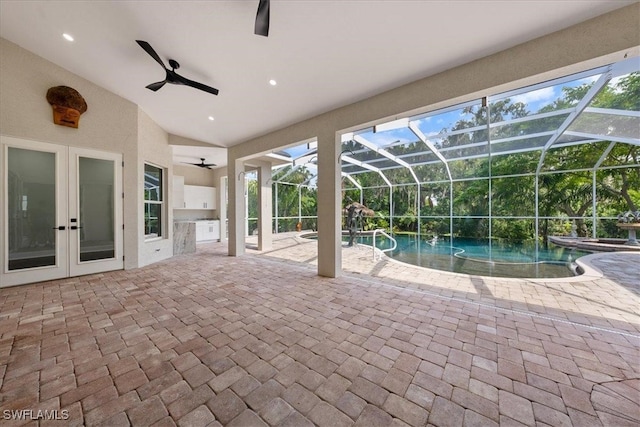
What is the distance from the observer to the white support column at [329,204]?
4.40m

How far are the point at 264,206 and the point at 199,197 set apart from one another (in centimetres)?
372

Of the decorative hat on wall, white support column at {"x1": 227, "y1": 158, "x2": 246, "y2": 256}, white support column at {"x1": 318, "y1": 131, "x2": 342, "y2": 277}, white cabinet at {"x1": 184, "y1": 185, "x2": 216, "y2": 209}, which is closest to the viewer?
the decorative hat on wall

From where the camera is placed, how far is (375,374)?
1.79 meters

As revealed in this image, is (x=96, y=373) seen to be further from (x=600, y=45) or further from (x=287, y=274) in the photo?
(x=600, y=45)

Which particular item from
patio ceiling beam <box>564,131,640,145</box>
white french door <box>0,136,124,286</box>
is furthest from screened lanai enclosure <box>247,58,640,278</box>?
white french door <box>0,136,124,286</box>

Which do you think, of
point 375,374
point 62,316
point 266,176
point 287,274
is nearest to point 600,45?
point 375,374

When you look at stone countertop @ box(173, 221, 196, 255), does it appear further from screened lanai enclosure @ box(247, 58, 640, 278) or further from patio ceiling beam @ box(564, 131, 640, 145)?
patio ceiling beam @ box(564, 131, 640, 145)

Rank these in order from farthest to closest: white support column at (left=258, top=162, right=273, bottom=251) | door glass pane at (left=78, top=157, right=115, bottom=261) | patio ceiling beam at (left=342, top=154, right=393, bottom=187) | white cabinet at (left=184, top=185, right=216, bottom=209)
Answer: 1. white cabinet at (left=184, top=185, right=216, bottom=209)
2. patio ceiling beam at (left=342, top=154, right=393, bottom=187)
3. white support column at (left=258, top=162, right=273, bottom=251)
4. door glass pane at (left=78, top=157, right=115, bottom=261)

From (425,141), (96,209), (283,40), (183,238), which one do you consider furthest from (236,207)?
(425,141)

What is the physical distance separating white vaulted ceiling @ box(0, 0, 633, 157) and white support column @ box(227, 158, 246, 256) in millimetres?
2290

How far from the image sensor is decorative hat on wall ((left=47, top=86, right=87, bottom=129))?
13.3 feet

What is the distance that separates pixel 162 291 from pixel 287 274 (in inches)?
79.9

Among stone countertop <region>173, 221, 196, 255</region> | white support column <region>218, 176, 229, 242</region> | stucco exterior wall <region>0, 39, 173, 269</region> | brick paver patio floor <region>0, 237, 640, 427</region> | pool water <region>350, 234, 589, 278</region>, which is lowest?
pool water <region>350, 234, 589, 278</region>

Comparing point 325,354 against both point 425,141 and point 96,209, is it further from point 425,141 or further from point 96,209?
point 425,141
